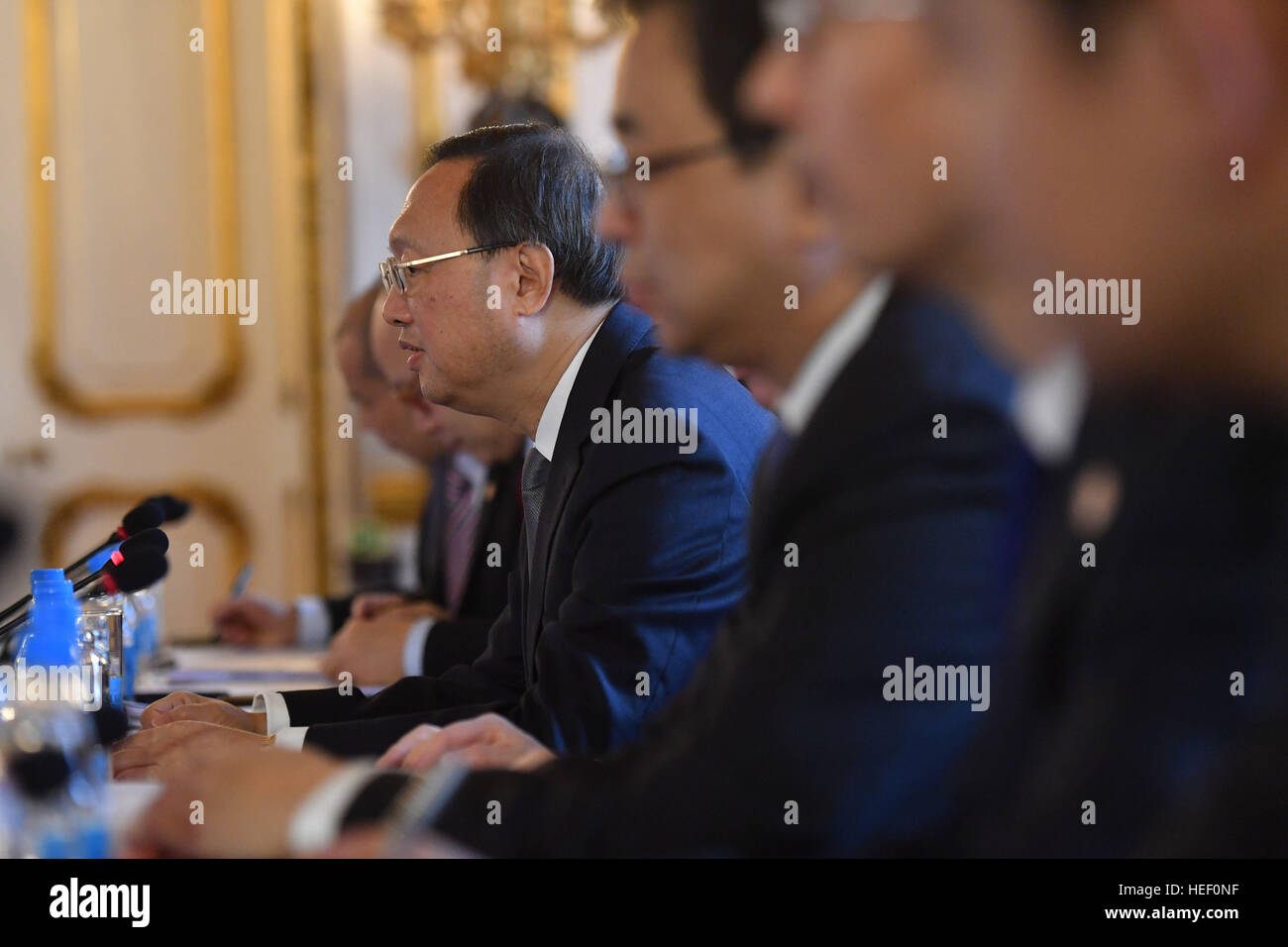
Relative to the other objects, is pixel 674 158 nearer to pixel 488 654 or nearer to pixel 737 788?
pixel 737 788

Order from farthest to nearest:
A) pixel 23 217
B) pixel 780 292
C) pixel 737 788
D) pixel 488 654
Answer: pixel 23 217
pixel 488 654
pixel 780 292
pixel 737 788

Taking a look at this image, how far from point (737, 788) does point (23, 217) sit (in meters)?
4.71

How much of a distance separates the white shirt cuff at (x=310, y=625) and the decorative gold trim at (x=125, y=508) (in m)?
2.07

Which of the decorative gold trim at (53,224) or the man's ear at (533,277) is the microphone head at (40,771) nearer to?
the man's ear at (533,277)

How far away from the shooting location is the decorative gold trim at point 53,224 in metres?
5.03

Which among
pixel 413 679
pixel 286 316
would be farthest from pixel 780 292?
pixel 286 316

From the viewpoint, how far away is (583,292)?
2.00 metres

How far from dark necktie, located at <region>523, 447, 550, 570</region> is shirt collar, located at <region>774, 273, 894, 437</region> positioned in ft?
2.81

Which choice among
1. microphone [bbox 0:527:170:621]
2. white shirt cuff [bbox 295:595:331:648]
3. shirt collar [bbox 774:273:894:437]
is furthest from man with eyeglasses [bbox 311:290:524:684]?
shirt collar [bbox 774:273:894:437]

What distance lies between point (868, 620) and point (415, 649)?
5.38ft
